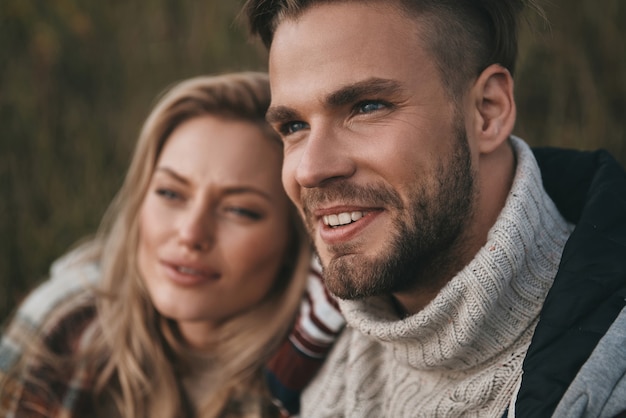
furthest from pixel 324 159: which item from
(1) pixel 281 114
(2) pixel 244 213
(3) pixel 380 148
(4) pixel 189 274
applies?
(4) pixel 189 274

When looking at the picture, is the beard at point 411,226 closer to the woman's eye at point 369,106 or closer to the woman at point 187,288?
the woman's eye at point 369,106

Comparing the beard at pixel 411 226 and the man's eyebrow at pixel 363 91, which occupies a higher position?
the man's eyebrow at pixel 363 91

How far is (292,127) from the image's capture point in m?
2.29

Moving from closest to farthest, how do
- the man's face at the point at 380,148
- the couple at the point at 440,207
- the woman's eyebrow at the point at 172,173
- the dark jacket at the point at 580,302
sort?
the dark jacket at the point at 580,302
the couple at the point at 440,207
the man's face at the point at 380,148
the woman's eyebrow at the point at 172,173

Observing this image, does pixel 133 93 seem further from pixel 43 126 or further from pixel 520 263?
pixel 520 263

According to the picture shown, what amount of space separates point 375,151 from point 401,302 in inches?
21.8

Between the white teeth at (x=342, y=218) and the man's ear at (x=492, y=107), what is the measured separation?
41cm

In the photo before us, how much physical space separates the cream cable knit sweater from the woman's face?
33.5 inches

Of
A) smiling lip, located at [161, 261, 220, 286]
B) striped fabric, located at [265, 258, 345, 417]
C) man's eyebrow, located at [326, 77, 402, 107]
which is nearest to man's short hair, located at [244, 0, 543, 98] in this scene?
man's eyebrow, located at [326, 77, 402, 107]

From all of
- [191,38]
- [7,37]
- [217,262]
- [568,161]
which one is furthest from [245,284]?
[7,37]

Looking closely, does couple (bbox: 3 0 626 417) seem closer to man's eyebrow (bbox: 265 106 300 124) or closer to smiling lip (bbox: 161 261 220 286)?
man's eyebrow (bbox: 265 106 300 124)

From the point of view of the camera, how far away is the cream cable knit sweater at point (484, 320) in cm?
194

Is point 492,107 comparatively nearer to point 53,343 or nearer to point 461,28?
point 461,28

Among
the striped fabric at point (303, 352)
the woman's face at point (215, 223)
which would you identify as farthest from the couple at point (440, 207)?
the woman's face at point (215, 223)
